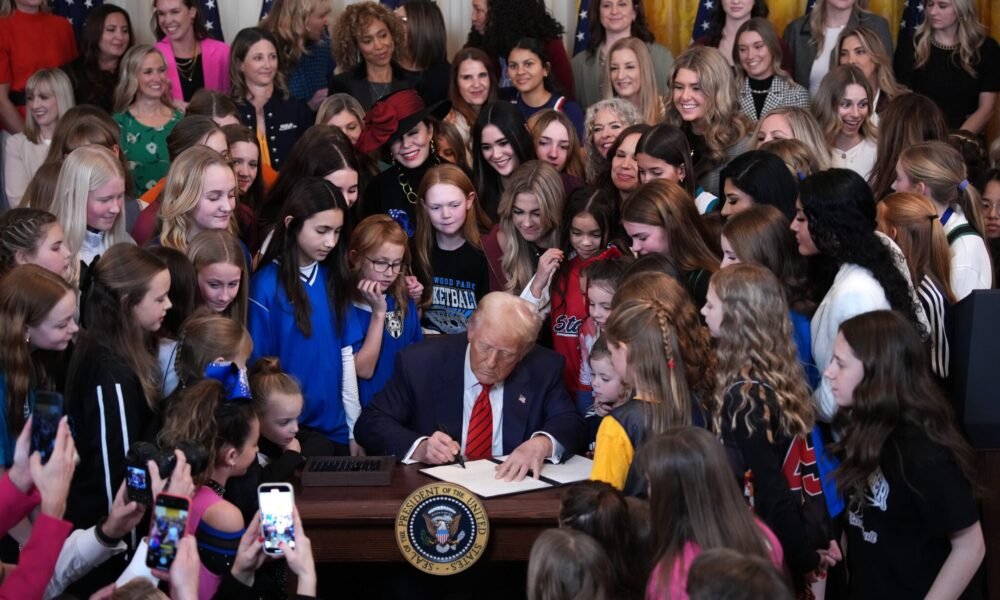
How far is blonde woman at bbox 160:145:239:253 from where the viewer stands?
5363mm

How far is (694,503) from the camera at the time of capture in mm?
3107

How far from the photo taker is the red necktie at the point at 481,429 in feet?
15.7

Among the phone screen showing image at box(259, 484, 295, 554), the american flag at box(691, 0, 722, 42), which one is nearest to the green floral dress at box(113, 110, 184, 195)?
the american flag at box(691, 0, 722, 42)

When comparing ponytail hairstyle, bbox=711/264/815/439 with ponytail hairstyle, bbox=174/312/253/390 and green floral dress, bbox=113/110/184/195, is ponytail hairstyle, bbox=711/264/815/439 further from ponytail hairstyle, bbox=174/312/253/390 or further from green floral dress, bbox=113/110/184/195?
green floral dress, bbox=113/110/184/195

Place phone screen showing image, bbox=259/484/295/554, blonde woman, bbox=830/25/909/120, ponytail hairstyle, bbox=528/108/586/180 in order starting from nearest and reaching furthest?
phone screen showing image, bbox=259/484/295/554, ponytail hairstyle, bbox=528/108/586/180, blonde woman, bbox=830/25/909/120

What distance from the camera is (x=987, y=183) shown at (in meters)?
6.27

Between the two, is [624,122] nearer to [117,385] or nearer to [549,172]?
[549,172]

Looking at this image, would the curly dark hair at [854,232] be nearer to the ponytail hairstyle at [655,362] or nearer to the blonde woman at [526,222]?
the ponytail hairstyle at [655,362]

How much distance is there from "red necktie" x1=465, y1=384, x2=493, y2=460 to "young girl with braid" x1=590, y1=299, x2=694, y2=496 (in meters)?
0.89

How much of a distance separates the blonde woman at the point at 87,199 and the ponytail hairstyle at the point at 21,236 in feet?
1.53

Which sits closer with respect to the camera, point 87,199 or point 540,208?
point 87,199

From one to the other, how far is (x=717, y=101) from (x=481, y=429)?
2501 mm

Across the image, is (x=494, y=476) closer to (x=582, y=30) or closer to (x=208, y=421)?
(x=208, y=421)

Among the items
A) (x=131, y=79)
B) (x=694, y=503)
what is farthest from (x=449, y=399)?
(x=131, y=79)
